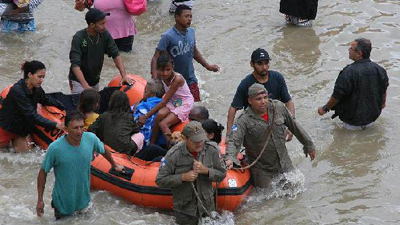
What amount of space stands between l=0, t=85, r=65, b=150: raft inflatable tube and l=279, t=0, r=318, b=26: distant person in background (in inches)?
260

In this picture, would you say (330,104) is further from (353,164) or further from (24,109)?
(24,109)

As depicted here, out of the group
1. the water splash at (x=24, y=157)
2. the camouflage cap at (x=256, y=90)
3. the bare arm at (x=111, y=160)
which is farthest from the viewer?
the water splash at (x=24, y=157)

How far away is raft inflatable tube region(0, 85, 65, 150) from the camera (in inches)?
340

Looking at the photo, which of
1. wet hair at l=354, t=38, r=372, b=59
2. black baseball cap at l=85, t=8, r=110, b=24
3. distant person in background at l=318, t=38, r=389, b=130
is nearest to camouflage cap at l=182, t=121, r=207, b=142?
black baseball cap at l=85, t=8, r=110, b=24

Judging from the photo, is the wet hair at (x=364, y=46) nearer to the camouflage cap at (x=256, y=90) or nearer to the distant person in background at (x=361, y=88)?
the distant person in background at (x=361, y=88)

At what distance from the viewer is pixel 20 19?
42.1 ft

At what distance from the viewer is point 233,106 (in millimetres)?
7781

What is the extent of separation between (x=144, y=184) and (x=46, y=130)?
188 cm

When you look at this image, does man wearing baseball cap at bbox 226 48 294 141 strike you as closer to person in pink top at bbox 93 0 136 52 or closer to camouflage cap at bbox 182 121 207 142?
camouflage cap at bbox 182 121 207 142

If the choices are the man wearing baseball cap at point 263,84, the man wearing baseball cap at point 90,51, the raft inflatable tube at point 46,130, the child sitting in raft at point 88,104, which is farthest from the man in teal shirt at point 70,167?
the man wearing baseball cap at point 90,51

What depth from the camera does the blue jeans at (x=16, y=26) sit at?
42.2 ft

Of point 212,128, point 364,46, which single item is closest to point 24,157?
point 212,128

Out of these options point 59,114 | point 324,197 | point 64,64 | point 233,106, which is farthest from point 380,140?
point 64,64

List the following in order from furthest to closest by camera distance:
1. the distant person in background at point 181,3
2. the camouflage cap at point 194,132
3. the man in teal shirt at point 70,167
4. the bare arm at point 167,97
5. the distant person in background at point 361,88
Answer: the distant person in background at point 181,3
the distant person in background at point 361,88
the bare arm at point 167,97
the camouflage cap at point 194,132
the man in teal shirt at point 70,167
